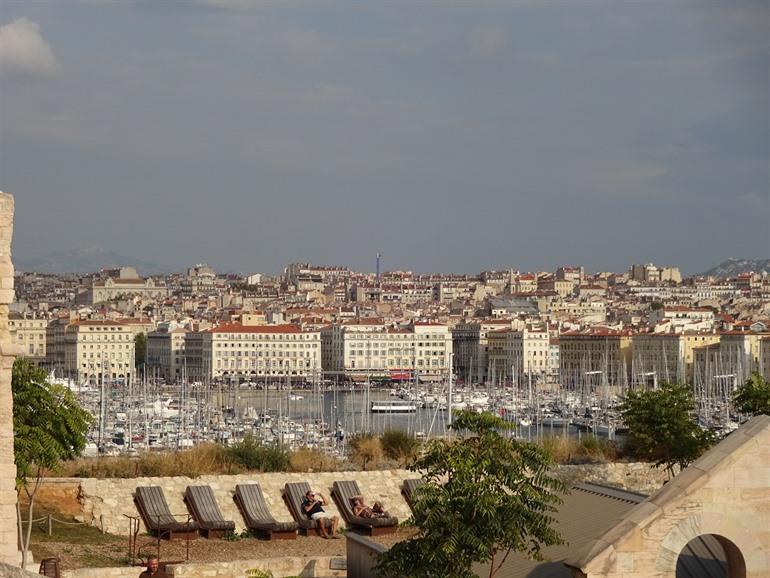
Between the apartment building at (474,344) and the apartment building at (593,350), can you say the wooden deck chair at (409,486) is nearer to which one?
the apartment building at (593,350)

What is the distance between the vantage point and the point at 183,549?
11586mm

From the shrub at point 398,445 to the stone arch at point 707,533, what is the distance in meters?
9.03

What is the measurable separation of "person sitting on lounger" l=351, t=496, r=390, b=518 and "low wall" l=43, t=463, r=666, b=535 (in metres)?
0.32

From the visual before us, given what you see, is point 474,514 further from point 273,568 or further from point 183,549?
point 183,549

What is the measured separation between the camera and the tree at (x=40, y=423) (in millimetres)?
10812

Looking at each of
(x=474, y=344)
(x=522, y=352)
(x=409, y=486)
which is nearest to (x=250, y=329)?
(x=474, y=344)

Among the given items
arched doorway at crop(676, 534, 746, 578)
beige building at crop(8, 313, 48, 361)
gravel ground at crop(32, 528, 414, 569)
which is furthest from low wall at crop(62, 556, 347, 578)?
beige building at crop(8, 313, 48, 361)

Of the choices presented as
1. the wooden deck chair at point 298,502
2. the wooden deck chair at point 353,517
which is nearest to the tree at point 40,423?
the wooden deck chair at point 298,502

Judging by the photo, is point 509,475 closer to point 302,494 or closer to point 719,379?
point 302,494

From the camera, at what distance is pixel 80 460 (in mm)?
14531

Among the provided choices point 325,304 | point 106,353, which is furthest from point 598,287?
point 106,353

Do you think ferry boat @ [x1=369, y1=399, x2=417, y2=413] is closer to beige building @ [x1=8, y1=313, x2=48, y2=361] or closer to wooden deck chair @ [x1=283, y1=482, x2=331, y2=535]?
beige building @ [x1=8, y1=313, x2=48, y2=361]

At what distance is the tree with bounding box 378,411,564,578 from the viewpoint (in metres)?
8.20

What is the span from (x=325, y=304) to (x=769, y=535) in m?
165
